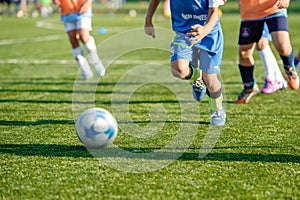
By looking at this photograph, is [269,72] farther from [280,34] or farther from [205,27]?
[205,27]

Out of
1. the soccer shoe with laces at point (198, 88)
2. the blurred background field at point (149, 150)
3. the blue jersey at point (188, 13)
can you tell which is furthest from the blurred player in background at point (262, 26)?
the blue jersey at point (188, 13)

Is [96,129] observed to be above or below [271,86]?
above

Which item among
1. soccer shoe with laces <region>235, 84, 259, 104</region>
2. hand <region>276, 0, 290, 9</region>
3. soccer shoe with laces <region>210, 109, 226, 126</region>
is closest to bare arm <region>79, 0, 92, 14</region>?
soccer shoe with laces <region>235, 84, 259, 104</region>

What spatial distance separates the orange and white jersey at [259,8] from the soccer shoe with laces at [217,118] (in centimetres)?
144

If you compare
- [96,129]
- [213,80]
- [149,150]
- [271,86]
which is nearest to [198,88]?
[213,80]

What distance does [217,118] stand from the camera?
4.80 meters

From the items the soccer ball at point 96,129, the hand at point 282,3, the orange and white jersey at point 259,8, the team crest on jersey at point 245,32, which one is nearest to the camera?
the soccer ball at point 96,129

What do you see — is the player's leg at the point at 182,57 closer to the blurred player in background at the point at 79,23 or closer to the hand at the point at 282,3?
the hand at the point at 282,3

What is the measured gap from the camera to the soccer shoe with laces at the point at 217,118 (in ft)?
15.7

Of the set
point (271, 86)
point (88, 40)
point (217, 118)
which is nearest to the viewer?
point (217, 118)

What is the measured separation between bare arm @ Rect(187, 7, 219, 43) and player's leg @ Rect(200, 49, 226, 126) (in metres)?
0.54

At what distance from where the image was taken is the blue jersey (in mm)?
4527

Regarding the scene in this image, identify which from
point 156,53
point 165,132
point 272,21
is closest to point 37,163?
point 165,132

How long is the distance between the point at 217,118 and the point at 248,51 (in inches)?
55.3
